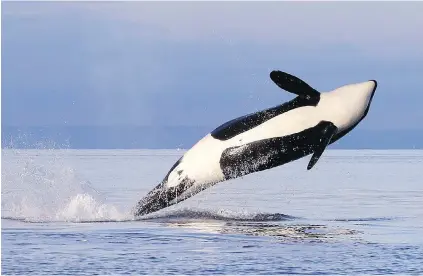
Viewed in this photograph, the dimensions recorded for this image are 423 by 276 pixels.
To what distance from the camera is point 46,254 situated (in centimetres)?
1534

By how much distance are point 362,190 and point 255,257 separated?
1989 centimetres

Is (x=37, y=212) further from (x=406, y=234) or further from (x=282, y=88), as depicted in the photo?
(x=406, y=234)

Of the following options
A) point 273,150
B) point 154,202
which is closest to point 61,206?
point 154,202

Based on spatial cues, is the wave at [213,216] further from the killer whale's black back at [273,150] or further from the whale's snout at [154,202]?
the killer whale's black back at [273,150]

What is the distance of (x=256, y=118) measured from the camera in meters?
18.7

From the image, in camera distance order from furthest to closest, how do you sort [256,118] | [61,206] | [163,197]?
1. [61,206]
2. [163,197]
3. [256,118]

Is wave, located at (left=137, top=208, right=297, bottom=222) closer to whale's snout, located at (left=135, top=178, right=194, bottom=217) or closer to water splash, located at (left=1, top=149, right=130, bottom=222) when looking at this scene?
whale's snout, located at (left=135, top=178, right=194, bottom=217)

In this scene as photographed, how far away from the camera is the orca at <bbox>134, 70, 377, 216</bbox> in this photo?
1844cm

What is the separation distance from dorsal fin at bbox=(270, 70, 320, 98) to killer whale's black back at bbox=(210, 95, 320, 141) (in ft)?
0.43

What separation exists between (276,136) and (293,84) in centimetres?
109

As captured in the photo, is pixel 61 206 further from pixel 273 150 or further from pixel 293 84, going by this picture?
pixel 293 84

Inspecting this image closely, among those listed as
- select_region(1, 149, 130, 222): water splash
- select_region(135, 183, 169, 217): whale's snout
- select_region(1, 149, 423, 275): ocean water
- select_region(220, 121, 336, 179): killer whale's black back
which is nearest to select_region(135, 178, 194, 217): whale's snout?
select_region(135, 183, 169, 217): whale's snout

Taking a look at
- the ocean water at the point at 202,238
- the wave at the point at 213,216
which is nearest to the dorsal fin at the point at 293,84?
the ocean water at the point at 202,238

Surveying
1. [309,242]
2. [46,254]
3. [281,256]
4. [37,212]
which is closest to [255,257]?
[281,256]
